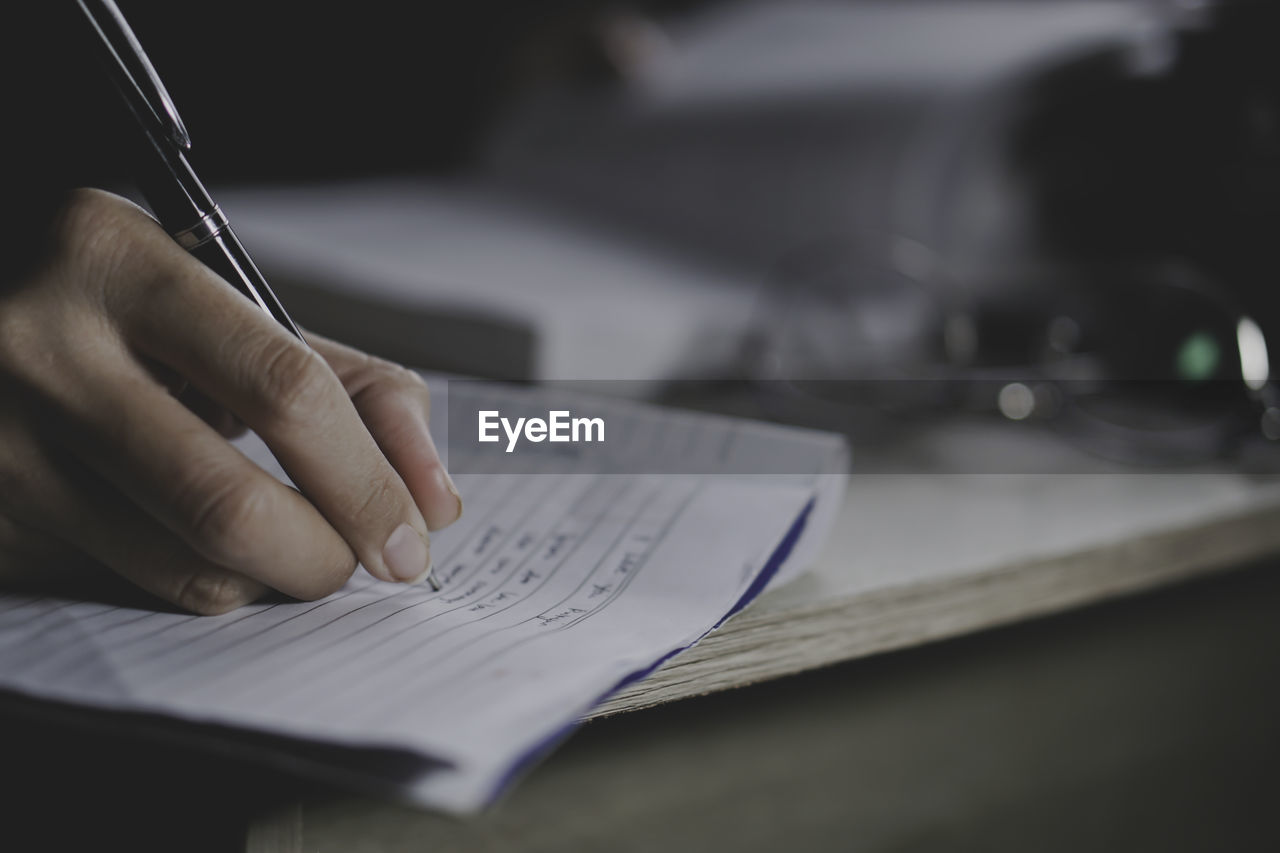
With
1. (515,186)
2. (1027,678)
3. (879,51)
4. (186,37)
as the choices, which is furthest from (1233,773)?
(186,37)

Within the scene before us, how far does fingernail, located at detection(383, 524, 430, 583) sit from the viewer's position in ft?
0.86

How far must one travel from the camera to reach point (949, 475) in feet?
1.60

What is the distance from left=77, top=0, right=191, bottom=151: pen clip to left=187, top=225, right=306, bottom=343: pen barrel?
0.03m

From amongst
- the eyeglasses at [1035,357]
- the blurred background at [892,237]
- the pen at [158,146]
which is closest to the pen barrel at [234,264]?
the pen at [158,146]

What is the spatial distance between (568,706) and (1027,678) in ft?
1.55

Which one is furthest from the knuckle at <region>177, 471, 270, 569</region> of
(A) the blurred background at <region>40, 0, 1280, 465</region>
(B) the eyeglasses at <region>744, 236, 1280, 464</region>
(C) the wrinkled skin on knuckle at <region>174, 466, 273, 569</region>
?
(B) the eyeglasses at <region>744, 236, 1280, 464</region>

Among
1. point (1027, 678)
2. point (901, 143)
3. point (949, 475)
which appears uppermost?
point (901, 143)

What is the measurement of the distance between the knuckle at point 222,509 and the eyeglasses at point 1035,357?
15.0 inches

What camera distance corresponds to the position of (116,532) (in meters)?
0.25

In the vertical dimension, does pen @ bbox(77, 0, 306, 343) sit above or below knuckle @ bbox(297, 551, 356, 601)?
above

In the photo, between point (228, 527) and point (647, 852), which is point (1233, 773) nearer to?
point (647, 852)

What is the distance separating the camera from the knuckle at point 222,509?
234mm

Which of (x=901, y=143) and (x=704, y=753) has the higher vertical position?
(x=901, y=143)

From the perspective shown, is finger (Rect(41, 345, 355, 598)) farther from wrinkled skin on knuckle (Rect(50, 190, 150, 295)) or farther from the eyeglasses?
the eyeglasses
